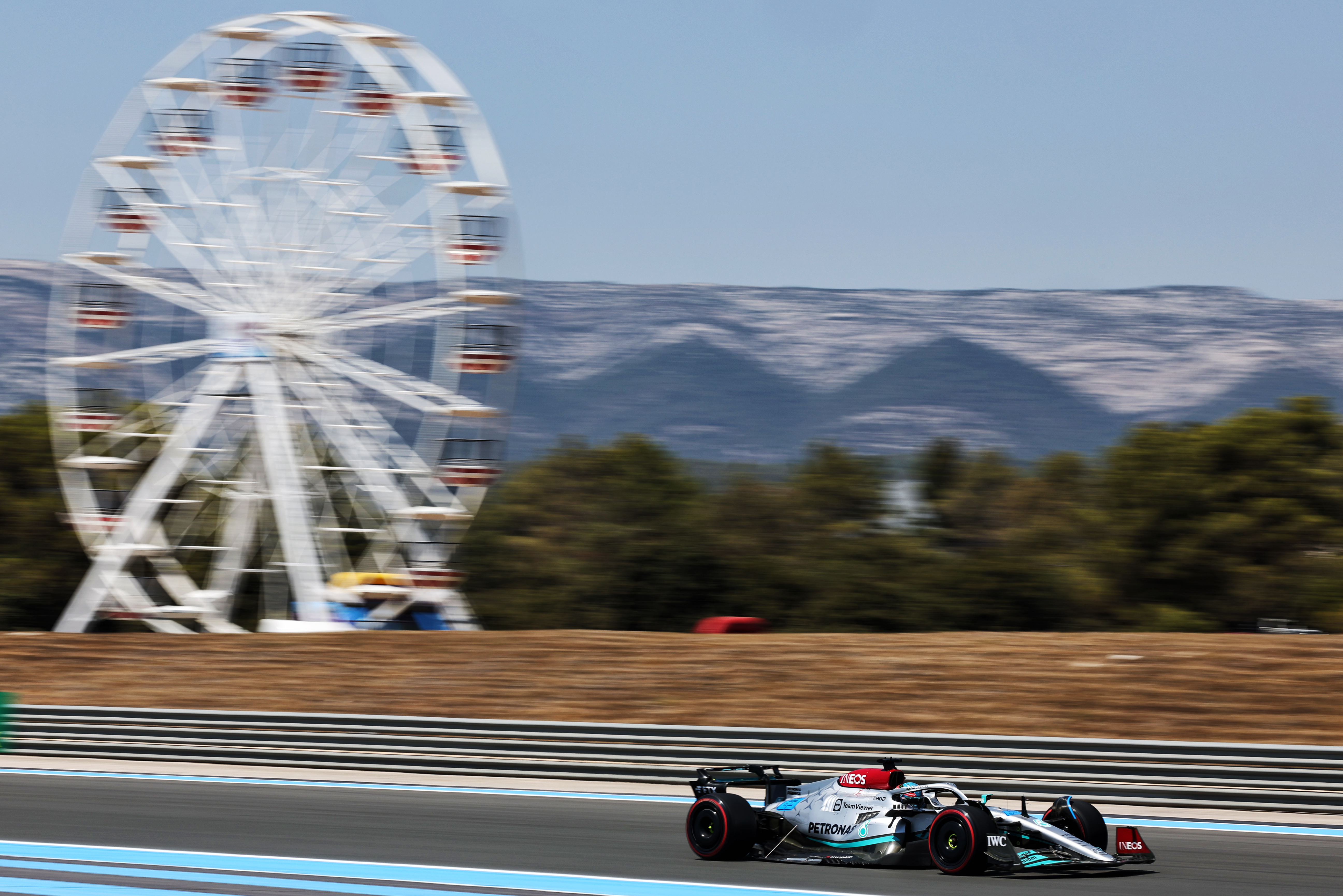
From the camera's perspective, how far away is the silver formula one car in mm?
7582

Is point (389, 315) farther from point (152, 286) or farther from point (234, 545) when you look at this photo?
point (234, 545)

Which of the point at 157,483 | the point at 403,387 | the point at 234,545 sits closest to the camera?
the point at 403,387

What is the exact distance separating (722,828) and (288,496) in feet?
61.9

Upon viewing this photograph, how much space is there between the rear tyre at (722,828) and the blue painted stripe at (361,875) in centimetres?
53

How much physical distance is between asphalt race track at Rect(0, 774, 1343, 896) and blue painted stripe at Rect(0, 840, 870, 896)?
17 millimetres

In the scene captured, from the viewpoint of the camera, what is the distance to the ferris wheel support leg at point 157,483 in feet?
86.4

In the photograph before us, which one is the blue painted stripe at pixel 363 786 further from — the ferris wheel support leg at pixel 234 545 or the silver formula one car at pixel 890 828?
the ferris wheel support leg at pixel 234 545

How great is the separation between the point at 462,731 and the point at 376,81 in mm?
16444

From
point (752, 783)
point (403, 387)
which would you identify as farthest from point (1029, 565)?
point (752, 783)

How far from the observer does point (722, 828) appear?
27.7 ft

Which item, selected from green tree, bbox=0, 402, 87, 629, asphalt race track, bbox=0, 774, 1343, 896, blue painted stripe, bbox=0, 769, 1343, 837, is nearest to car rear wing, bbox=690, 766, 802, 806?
asphalt race track, bbox=0, 774, 1343, 896

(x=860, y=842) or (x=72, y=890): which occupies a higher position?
(x=860, y=842)

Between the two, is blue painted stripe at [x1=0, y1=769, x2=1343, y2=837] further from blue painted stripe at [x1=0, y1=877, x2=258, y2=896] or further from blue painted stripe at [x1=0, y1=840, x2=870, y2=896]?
blue painted stripe at [x1=0, y1=877, x2=258, y2=896]

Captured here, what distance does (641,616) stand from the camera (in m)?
51.3
